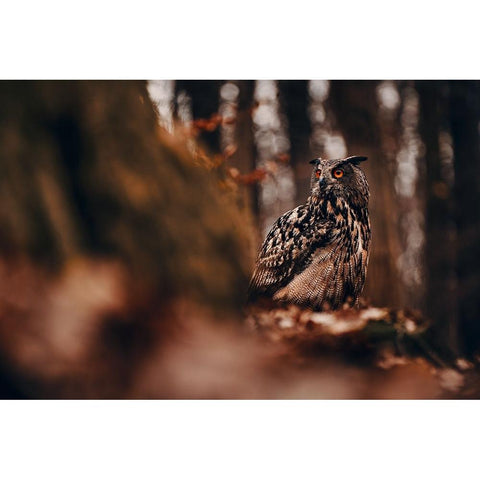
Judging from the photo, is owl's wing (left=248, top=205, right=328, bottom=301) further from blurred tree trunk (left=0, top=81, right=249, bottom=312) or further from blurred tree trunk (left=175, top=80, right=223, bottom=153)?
blurred tree trunk (left=175, top=80, right=223, bottom=153)

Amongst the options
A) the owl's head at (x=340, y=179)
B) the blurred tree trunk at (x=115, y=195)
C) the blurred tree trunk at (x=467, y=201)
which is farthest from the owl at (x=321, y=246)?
the blurred tree trunk at (x=467, y=201)

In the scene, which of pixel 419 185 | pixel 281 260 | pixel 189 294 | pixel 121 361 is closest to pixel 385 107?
pixel 419 185

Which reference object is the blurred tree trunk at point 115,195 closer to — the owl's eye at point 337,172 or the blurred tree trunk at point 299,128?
the blurred tree trunk at point 299,128

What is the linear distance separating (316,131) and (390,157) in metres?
0.41

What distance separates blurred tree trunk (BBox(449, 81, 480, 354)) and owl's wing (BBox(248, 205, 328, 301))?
754 mm

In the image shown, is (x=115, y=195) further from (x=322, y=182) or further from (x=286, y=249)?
(x=322, y=182)

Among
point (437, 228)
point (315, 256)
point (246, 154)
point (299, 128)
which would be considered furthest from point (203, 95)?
point (437, 228)

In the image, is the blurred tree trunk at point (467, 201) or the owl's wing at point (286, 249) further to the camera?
the blurred tree trunk at point (467, 201)

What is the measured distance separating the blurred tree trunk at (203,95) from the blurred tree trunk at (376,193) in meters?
0.62

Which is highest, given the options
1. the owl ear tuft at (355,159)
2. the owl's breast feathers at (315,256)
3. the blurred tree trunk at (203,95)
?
the blurred tree trunk at (203,95)

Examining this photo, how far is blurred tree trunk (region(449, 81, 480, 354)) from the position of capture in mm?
2627

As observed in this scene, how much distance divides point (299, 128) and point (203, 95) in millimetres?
528

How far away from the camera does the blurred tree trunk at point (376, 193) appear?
102 inches

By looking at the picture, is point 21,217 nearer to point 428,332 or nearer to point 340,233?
point 340,233
